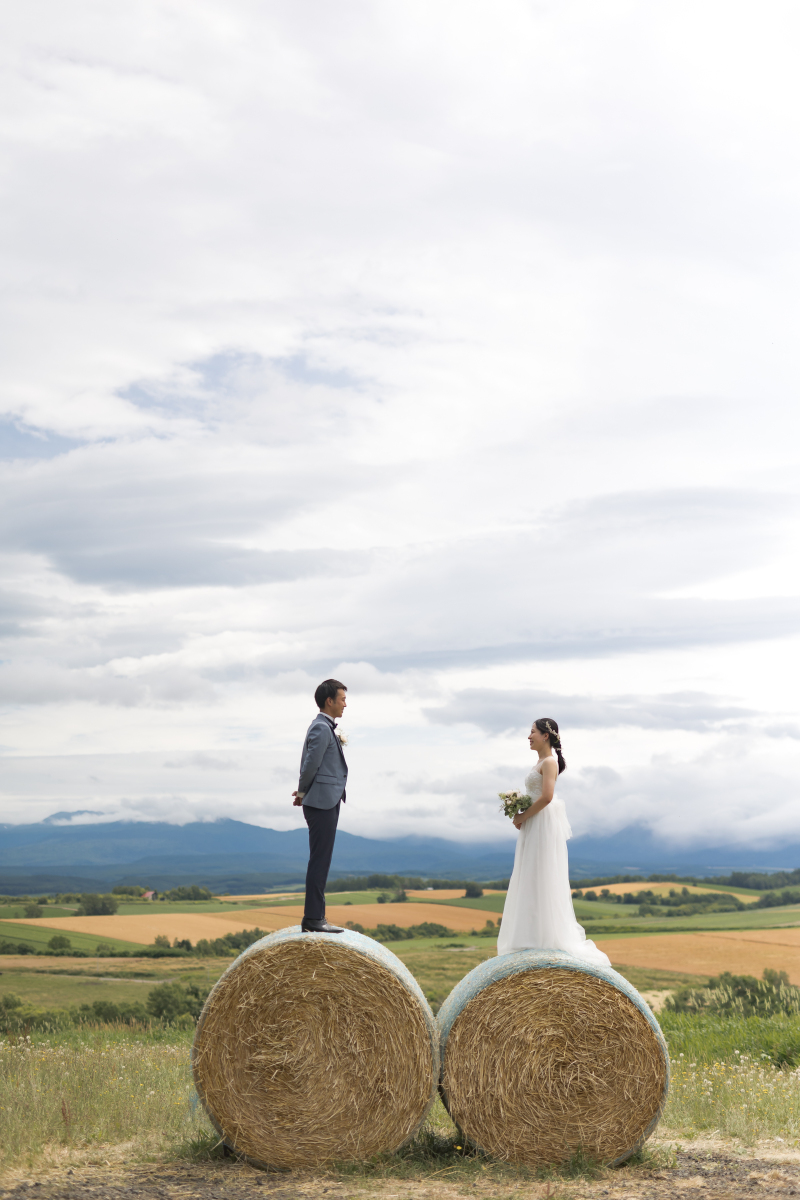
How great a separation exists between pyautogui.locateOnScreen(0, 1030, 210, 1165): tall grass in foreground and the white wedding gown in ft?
10.1

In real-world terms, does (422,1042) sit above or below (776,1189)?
above

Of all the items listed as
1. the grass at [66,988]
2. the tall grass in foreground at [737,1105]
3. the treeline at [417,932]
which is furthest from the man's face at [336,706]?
the treeline at [417,932]

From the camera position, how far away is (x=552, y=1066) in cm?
753

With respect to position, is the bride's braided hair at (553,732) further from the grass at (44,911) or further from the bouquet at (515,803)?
the grass at (44,911)

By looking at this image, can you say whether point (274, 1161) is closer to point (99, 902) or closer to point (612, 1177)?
point (612, 1177)

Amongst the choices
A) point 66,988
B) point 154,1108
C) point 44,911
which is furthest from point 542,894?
point 44,911

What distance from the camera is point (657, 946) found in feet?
85.9

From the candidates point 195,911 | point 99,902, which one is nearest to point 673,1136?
point 195,911

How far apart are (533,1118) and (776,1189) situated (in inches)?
71.2

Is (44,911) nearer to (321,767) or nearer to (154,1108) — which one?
(154,1108)

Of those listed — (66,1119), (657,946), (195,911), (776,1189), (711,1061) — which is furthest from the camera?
(195,911)

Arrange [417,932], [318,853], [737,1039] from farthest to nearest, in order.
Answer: [417,932] < [737,1039] < [318,853]

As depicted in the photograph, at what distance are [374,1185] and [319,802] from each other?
9.16 ft

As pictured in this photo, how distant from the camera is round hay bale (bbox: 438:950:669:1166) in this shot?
7492 millimetres
